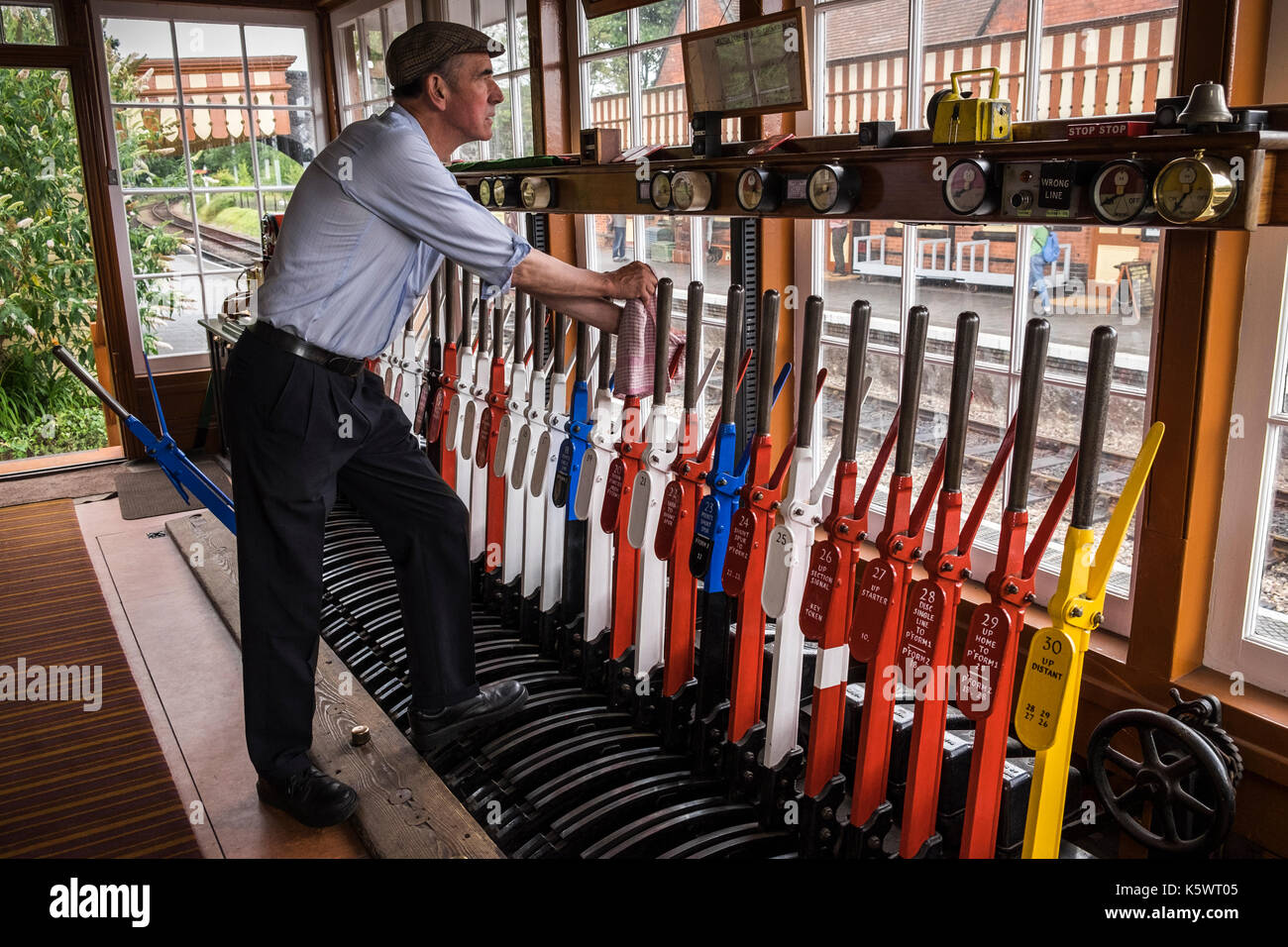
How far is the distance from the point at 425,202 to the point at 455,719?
1.26 metres

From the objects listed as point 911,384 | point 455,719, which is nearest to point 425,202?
point 911,384

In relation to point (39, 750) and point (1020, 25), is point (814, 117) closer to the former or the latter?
point (1020, 25)

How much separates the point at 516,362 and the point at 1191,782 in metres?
2.11

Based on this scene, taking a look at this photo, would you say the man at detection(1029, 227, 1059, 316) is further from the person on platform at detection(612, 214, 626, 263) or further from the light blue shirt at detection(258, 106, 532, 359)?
the person on platform at detection(612, 214, 626, 263)

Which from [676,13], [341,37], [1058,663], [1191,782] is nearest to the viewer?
[1058,663]

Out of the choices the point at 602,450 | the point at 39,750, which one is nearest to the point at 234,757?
the point at 39,750

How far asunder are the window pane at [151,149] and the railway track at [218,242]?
0.51ft

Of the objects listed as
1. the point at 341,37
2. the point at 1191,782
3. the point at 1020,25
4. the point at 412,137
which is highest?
the point at 341,37

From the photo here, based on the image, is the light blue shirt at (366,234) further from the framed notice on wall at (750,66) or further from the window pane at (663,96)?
the window pane at (663,96)

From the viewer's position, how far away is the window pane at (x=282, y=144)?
20.7ft

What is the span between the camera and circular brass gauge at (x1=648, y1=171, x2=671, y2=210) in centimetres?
270

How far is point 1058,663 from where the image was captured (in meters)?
1.71

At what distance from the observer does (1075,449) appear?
2.53 metres

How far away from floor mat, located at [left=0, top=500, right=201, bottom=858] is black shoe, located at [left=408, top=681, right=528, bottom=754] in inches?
22.0
